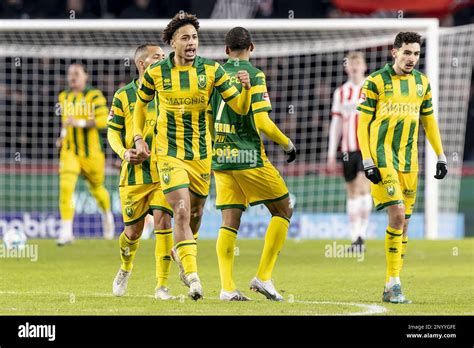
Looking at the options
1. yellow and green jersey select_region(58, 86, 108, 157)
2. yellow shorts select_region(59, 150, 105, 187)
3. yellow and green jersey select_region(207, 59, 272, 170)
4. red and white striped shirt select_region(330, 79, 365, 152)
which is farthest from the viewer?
yellow shorts select_region(59, 150, 105, 187)

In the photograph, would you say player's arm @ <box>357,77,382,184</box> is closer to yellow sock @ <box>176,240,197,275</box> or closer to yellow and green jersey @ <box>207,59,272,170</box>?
yellow and green jersey @ <box>207,59,272,170</box>

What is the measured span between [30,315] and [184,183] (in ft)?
5.00

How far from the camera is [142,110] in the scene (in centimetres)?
914

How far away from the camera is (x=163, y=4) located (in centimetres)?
2200

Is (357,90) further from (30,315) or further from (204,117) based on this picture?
(30,315)

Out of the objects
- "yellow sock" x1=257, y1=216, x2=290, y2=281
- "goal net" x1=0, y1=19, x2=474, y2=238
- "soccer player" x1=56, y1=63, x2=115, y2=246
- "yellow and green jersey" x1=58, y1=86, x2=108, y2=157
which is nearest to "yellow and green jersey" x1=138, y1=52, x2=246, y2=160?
"yellow sock" x1=257, y1=216, x2=290, y2=281

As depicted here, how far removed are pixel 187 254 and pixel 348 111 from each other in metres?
A: 7.04

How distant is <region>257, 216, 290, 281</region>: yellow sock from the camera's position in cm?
940

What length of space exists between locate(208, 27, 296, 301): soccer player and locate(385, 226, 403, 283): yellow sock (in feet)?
2.72

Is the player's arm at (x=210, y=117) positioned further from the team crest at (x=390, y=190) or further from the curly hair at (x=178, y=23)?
the team crest at (x=390, y=190)

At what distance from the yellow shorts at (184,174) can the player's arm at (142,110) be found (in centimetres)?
17

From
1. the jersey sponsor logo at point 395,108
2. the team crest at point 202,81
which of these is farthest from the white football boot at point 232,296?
the jersey sponsor logo at point 395,108
